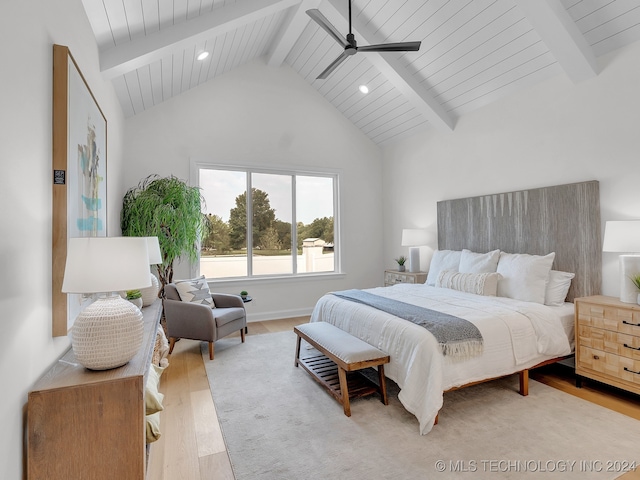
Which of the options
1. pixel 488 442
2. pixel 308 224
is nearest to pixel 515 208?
pixel 488 442

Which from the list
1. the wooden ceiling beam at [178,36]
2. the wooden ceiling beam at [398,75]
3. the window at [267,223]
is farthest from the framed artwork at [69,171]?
the wooden ceiling beam at [398,75]

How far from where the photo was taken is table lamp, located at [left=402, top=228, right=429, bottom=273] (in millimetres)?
5066

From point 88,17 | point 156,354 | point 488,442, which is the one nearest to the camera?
point 488,442

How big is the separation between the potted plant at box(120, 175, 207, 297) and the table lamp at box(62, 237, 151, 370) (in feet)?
8.50

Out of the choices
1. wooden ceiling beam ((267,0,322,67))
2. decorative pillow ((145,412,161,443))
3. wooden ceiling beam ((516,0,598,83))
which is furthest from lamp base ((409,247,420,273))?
decorative pillow ((145,412,161,443))

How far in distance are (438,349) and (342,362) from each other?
2.18 feet

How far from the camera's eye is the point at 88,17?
7.93 ft

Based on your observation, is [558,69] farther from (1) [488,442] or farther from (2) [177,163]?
(2) [177,163]

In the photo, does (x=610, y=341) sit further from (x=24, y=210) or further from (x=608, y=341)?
(x=24, y=210)

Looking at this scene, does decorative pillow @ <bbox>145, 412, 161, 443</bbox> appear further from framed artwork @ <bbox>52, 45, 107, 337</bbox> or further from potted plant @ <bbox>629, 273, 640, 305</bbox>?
potted plant @ <bbox>629, 273, 640, 305</bbox>

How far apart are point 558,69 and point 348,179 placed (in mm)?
3166

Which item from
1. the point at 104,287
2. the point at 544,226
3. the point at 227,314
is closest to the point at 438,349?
the point at 104,287

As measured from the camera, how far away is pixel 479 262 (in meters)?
3.93

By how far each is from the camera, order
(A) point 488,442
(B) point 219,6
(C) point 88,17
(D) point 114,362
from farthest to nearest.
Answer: (B) point 219,6 < (C) point 88,17 < (A) point 488,442 < (D) point 114,362
